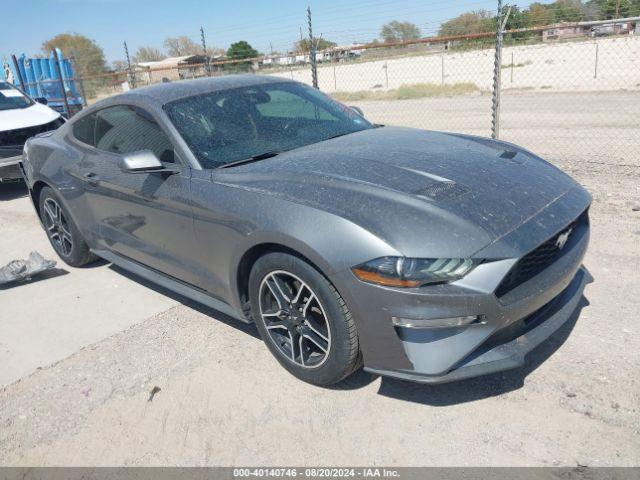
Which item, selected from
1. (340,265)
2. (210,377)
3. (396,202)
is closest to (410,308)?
(340,265)

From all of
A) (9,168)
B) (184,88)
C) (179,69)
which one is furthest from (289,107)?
(179,69)

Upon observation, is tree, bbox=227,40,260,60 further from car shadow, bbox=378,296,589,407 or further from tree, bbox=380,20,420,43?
car shadow, bbox=378,296,589,407

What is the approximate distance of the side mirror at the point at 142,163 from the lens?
335 cm

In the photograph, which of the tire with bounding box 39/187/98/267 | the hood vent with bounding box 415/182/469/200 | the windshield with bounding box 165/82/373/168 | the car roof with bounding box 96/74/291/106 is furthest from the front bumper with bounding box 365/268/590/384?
the tire with bounding box 39/187/98/267

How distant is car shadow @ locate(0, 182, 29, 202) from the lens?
347 inches

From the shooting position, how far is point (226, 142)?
11.7ft

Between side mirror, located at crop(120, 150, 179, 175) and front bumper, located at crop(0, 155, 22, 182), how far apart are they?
577 centimetres

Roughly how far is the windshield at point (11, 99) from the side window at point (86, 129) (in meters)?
5.51

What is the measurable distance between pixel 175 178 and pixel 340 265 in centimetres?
144

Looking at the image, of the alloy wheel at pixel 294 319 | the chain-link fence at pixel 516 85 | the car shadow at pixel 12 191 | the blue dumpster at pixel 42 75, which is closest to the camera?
the alloy wheel at pixel 294 319

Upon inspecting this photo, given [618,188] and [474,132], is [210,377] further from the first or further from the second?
[474,132]

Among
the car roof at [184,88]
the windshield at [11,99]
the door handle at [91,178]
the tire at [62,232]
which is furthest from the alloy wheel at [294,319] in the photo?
the windshield at [11,99]

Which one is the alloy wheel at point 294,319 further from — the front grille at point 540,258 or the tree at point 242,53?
the tree at point 242,53

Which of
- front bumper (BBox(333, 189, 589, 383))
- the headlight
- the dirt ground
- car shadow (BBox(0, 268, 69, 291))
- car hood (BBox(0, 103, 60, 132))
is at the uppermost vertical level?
car hood (BBox(0, 103, 60, 132))
